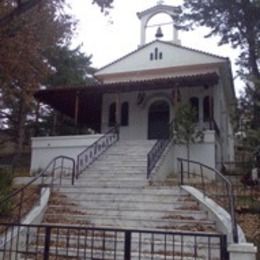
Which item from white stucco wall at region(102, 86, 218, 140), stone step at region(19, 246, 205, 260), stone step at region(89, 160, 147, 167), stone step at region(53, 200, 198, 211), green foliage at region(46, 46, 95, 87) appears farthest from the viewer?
green foliage at region(46, 46, 95, 87)

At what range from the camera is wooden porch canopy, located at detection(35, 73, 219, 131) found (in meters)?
19.6

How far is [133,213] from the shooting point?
35.2ft

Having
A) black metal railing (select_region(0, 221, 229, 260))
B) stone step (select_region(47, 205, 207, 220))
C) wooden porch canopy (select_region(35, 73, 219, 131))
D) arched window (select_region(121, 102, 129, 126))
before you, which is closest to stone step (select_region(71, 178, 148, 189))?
stone step (select_region(47, 205, 207, 220))

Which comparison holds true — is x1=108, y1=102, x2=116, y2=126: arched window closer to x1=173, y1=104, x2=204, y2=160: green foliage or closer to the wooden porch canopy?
the wooden porch canopy

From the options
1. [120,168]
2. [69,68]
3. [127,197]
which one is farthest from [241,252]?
[69,68]

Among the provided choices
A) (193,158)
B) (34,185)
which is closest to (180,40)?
(193,158)

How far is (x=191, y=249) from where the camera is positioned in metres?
8.41

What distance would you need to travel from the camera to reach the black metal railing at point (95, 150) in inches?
665

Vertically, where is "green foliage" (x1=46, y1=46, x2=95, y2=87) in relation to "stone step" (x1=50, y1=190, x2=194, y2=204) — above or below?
above

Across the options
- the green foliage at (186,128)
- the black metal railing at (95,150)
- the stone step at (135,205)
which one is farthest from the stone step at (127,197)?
the green foliage at (186,128)

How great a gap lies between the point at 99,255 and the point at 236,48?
53.0 ft

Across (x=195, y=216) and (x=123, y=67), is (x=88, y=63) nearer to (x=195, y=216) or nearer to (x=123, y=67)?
(x=123, y=67)

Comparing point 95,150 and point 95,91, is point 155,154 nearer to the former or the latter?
point 95,150

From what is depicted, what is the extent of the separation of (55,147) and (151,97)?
20.6 feet
